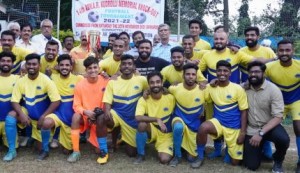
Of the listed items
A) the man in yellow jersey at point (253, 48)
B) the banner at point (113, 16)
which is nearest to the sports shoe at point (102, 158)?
the man in yellow jersey at point (253, 48)

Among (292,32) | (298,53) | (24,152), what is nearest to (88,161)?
(24,152)

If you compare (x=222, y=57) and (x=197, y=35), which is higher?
(x=197, y=35)

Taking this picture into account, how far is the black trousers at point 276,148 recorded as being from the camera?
18.8 feet

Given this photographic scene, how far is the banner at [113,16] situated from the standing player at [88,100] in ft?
11.3

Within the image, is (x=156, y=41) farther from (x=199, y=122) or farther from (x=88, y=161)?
(x=88, y=161)

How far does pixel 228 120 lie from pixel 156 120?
1030mm

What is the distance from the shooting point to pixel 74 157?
20.2ft

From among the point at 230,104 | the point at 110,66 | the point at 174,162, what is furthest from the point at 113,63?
the point at 230,104

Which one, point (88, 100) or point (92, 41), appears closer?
point (88, 100)

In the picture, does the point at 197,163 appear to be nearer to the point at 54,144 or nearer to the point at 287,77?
the point at 287,77

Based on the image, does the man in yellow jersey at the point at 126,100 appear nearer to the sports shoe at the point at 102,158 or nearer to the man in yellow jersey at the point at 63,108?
the sports shoe at the point at 102,158

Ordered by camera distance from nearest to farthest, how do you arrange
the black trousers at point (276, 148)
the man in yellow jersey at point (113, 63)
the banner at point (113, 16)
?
the black trousers at point (276, 148) → the man in yellow jersey at point (113, 63) → the banner at point (113, 16)

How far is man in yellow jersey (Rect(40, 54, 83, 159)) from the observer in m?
6.26

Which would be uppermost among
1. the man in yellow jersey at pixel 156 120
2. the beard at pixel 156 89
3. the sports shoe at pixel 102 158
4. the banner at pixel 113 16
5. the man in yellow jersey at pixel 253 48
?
the banner at pixel 113 16
